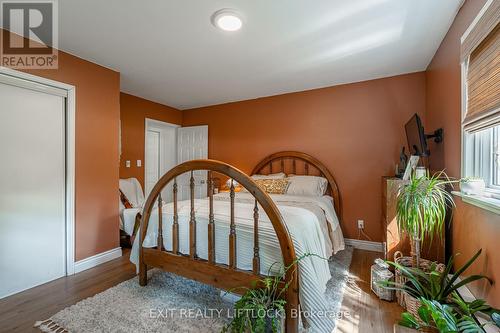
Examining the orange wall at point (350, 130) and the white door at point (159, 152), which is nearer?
the orange wall at point (350, 130)

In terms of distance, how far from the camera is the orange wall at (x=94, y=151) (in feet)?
8.39

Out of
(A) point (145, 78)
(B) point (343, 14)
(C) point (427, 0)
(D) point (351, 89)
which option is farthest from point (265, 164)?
(C) point (427, 0)

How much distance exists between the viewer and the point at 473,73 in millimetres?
1548

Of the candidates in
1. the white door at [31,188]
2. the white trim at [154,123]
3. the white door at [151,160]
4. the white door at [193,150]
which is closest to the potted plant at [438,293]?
the white door at [31,188]

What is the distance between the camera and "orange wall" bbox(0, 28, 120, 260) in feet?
8.39

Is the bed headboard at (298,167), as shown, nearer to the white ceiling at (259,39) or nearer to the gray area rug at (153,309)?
the white ceiling at (259,39)

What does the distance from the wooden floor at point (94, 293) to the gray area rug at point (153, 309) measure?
0.11 meters

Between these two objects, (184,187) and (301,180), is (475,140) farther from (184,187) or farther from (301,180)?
(184,187)

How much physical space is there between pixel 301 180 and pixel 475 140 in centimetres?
193

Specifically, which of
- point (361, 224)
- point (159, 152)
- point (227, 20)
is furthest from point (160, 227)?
point (159, 152)

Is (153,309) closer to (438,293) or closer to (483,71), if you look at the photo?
(438,293)

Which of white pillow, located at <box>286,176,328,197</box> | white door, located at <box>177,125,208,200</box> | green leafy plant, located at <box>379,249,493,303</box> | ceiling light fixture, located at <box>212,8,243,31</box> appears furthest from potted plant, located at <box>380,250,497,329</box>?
white door, located at <box>177,125,208,200</box>

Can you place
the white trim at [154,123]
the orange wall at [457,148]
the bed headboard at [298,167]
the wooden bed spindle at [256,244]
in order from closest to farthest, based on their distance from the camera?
the orange wall at [457,148] → the wooden bed spindle at [256,244] → the bed headboard at [298,167] → the white trim at [154,123]

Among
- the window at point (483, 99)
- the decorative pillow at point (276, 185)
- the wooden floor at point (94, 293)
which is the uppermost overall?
the window at point (483, 99)
